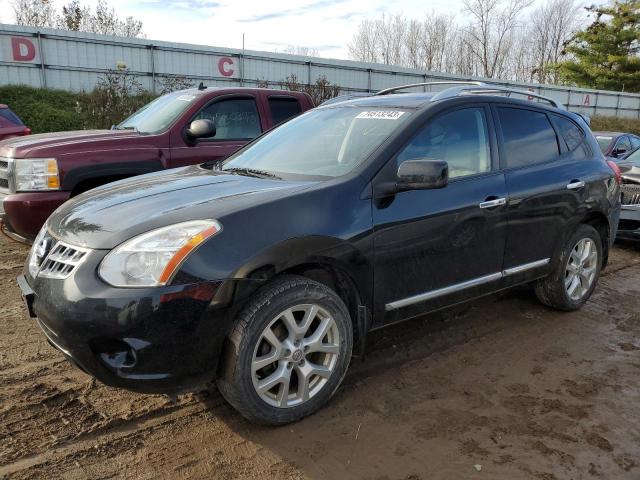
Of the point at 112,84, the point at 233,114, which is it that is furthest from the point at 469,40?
the point at 233,114

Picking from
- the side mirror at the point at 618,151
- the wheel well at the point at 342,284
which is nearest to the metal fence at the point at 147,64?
the side mirror at the point at 618,151

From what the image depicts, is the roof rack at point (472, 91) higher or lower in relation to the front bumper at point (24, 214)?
higher

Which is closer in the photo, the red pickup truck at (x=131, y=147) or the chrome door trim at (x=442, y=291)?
the chrome door trim at (x=442, y=291)

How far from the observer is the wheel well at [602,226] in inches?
182

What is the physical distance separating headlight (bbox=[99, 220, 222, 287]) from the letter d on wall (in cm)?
1723

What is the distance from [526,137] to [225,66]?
17887mm

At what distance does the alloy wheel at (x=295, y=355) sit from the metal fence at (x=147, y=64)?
57.2ft

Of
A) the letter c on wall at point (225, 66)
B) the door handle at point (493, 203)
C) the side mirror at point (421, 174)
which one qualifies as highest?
the letter c on wall at point (225, 66)

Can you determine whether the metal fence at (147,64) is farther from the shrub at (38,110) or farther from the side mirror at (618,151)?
the side mirror at (618,151)

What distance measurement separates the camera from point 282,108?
6891 mm

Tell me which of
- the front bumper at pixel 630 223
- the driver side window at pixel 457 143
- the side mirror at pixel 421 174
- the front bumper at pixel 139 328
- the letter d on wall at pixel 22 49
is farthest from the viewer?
the letter d on wall at pixel 22 49

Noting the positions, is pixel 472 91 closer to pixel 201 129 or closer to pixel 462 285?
pixel 462 285

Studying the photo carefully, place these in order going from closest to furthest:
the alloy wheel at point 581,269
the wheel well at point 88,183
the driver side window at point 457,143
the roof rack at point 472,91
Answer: the driver side window at point 457,143 → the roof rack at point 472,91 → the alloy wheel at point 581,269 → the wheel well at point 88,183

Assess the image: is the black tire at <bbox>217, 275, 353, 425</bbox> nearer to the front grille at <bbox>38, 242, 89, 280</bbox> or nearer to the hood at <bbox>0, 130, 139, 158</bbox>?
the front grille at <bbox>38, 242, 89, 280</bbox>
